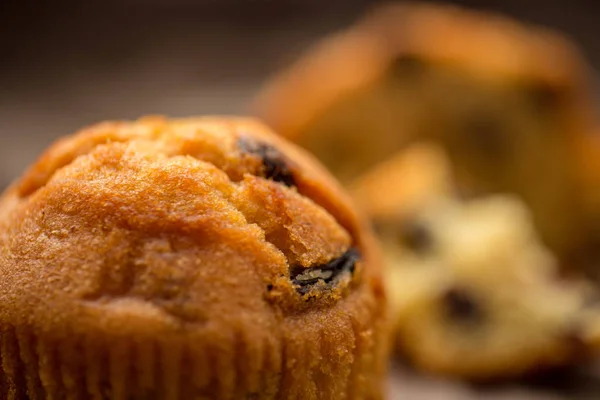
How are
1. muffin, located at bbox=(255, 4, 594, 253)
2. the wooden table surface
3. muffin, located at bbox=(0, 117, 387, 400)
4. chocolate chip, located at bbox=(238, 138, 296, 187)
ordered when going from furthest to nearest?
the wooden table surface, muffin, located at bbox=(255, 4, 594, 253), chocolate chip, located at bbox=(238, 138, 296, 187), muffin, located at bbox=(0, 117, 387, 400)

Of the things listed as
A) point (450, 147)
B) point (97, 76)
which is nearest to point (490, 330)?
point (450, 147)

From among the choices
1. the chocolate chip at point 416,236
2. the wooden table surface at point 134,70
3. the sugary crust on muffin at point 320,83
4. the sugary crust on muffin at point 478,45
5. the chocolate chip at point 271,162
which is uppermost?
the wooden table surface at point 134,70

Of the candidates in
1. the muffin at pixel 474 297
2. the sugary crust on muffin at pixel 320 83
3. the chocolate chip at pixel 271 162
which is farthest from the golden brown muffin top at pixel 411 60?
the chocolate chip at pixel 271 162

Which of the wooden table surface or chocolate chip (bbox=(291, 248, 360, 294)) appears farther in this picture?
the wooden table surface

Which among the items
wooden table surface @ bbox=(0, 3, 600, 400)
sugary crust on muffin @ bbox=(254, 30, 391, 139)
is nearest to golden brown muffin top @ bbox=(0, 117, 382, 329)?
sugary crust on muffin @ bbox=(254, 30, 391, 139)

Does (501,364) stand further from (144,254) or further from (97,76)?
(97,76)

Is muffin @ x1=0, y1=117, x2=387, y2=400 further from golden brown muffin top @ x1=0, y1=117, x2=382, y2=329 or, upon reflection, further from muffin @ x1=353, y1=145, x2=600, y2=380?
muffin @ x1=353, y1=145, x2=600, y2=380

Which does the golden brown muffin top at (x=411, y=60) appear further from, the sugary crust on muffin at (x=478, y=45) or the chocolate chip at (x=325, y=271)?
the chocolate chip at (x=325, y=271)
